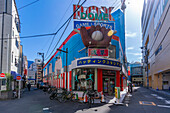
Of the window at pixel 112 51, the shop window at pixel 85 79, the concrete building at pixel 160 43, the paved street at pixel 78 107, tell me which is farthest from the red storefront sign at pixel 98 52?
the concrete building at pixel 160 43

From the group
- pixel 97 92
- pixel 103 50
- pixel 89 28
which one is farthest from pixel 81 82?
pixel 89 28

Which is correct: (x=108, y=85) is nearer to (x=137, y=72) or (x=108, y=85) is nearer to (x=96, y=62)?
(x=96, y=62)

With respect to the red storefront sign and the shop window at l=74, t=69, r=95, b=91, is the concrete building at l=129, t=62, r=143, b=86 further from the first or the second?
the shop window at l=74, t=69, r=95, b=91

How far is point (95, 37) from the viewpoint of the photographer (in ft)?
56.7

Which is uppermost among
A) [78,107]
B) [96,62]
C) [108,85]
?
[96,62]

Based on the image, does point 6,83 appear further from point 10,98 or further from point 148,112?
point 148,112

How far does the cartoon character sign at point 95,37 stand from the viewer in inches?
681

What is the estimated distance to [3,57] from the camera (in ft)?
61.2

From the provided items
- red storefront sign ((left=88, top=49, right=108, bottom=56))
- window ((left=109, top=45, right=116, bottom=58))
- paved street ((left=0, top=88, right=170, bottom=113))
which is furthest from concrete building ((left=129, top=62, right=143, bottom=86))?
paved street ((left=0, top=88, right=170, bottom=113))

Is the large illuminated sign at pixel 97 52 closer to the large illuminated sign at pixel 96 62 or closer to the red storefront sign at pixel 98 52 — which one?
the red storefront sign at pixel 98 52

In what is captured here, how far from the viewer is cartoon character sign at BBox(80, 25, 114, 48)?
56.7 ft

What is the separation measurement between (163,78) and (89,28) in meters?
27.3

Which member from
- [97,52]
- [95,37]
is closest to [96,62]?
[97,52]

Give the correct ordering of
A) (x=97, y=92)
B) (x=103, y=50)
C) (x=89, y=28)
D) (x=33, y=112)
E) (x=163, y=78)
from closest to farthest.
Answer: (x=33, y=112) → (x=97, y=92) → (x=103, y=50) → (x=89, y=28) → (x=163, y=78)
